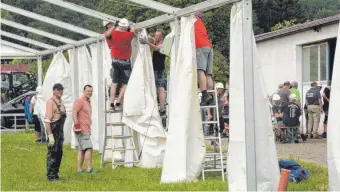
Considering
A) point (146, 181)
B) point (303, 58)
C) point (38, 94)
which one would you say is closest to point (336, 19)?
point (303, 58)

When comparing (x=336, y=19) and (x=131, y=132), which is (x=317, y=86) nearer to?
(x=336, y=19)

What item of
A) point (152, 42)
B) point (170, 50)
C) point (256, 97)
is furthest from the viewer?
point (152, 42)

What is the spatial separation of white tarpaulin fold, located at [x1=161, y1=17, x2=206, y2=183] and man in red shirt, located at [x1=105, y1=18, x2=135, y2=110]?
310cm

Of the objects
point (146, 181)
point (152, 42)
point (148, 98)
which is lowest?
point (146, 181)

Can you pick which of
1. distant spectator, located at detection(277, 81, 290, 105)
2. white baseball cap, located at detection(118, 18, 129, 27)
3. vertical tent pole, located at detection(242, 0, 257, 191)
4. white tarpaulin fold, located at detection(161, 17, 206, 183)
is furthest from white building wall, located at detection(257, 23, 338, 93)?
vertical tent pole, located at detection(242, 0, 257, 191)

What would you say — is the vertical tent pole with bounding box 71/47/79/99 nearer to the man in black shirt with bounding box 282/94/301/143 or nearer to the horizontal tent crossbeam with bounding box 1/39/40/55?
the horizontal tent crossbeam with bounding box 1/39/40/55

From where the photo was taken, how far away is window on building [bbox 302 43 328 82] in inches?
1146

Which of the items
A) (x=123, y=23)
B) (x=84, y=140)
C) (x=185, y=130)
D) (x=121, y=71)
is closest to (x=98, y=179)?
(x=84, y=140)

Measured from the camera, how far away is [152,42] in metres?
16.7

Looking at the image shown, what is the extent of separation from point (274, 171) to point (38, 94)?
49.5ft

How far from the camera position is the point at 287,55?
3086 centimetres

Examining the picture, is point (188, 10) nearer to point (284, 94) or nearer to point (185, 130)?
point (185, 130)

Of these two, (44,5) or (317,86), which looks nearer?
(44,5)

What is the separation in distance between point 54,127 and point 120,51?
9.47 ft
